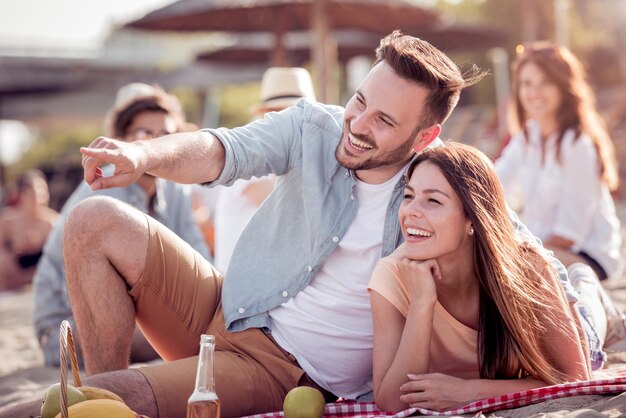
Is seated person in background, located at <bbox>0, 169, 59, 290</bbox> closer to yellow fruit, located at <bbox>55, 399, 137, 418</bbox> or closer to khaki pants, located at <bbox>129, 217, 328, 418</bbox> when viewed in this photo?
khaki pants, located at <bbox>129, 217, 328, 418</bbox>

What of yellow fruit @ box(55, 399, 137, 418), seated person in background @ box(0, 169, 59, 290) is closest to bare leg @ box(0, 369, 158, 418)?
yellow fruit @ box(55, 399, 137, 418)

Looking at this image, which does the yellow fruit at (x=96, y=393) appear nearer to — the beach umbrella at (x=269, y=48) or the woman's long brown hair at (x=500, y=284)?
the woman's long brown hair at (x=500, y=284)

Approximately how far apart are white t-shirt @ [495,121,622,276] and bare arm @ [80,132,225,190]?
2849 millimetres

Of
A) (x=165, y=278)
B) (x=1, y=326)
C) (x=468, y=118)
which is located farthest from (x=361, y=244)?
(x=468, y=118)

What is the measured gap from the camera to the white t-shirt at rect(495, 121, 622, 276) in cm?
534

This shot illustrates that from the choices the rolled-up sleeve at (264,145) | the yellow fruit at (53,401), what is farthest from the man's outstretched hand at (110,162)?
the yellow fruit at (53,401)

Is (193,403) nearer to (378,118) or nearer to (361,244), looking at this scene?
(361,244)

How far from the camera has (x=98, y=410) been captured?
239cm

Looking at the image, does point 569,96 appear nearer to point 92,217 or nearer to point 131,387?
point 92,217

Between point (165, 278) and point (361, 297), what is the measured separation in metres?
0.74

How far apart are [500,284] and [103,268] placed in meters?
1.41

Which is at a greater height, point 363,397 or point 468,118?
point 468,118

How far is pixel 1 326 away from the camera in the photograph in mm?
7527

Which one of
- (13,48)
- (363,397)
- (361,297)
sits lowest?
(363,397)
